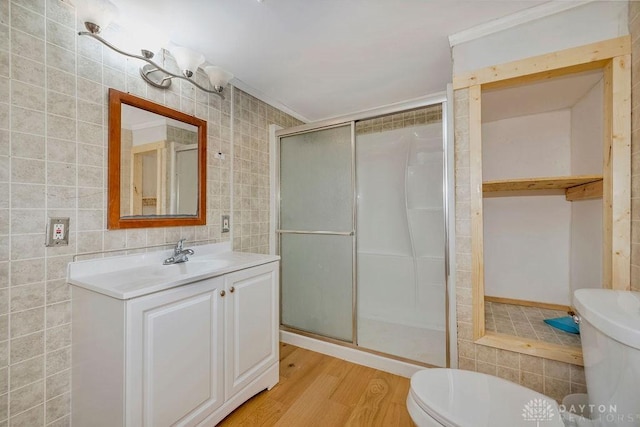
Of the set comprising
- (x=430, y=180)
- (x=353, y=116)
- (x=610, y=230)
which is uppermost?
(x=353, y=116)

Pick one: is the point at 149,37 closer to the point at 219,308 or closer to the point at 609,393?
the point at 219,308

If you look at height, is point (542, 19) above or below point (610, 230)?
above

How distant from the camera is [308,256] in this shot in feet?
7.64

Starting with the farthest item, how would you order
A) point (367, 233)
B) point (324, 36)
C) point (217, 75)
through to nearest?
point (367, 233), point (217, 75), point (324, 36)

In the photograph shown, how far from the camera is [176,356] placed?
113cm

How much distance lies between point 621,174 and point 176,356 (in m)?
2.21

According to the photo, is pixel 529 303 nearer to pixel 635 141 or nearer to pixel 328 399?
pixel 635 141

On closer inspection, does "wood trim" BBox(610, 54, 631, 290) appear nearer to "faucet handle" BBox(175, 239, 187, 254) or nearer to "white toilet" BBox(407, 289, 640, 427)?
"white toilet" BBox(407, 289, 640, 427)

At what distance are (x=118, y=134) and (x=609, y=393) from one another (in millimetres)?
2271

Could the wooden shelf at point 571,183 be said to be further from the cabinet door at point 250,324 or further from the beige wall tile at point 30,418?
the beige wall tile at point 30,418

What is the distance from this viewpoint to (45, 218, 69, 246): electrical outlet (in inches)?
43.6

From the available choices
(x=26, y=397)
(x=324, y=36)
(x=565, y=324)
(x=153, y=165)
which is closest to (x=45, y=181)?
(x=153, y=165)

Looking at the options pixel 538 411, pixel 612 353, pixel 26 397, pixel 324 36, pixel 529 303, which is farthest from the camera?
pixel 529 303

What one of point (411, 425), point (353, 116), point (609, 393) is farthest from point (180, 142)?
point (609, 393)
